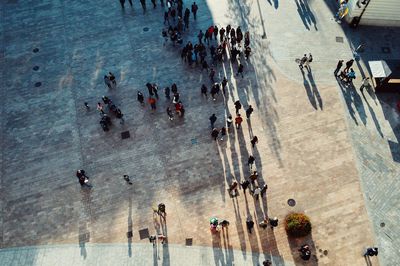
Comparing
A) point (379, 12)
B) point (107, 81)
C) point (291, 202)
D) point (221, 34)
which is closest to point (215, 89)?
point (221, 34)

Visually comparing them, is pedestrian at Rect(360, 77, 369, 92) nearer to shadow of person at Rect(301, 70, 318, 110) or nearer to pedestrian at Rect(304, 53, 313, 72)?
shadow of person at Rect(301, 70, 318, 110)

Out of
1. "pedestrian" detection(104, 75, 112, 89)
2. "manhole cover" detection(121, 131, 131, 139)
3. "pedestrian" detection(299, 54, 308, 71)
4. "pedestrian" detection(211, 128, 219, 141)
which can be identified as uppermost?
"pedestrian" detection(299, 54, 308, 71)

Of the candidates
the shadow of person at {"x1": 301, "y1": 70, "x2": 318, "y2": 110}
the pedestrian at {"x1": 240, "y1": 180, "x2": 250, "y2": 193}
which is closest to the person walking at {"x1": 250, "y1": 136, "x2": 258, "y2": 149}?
the pedestrian at {"x1": 240, "y1": 180, "x2": 250, "y2": 193}

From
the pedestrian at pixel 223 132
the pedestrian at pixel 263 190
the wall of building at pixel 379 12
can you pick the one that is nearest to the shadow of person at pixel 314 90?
the wall of building at pixel 379 12

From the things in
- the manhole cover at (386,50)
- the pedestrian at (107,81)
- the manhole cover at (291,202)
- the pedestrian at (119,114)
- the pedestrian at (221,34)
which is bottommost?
the manhole cover at (291,202)

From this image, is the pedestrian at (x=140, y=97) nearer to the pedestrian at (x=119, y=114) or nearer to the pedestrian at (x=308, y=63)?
the pedestrian at (x=119, y=114)

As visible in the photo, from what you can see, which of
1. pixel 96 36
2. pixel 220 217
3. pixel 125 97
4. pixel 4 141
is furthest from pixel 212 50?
pixel 4 141
